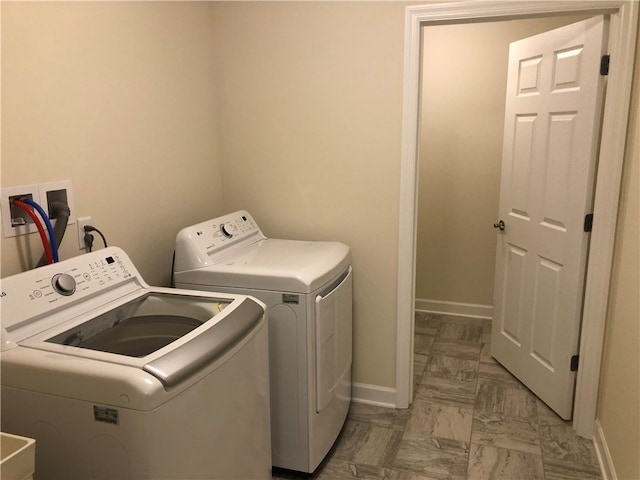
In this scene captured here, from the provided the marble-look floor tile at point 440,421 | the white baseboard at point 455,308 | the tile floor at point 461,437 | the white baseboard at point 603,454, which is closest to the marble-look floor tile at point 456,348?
the tile floor at point 461,437

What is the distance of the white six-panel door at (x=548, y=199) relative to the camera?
2.37 m

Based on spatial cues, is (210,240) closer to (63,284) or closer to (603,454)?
(63,284)

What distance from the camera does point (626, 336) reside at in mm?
2047

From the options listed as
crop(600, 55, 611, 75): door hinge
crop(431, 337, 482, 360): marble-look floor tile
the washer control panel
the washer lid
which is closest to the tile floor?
crop(431, 337, 482, 360): marble-look floor tile

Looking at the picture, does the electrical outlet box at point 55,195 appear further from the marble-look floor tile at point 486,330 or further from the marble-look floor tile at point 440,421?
the marble-look floor tile at point 486,330

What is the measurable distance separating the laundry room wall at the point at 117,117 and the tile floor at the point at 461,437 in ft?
4.11

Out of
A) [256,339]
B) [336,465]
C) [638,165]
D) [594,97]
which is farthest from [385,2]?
[336,465]

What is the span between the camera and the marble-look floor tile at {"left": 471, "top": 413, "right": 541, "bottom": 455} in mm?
2422

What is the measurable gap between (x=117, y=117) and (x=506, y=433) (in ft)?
7.61

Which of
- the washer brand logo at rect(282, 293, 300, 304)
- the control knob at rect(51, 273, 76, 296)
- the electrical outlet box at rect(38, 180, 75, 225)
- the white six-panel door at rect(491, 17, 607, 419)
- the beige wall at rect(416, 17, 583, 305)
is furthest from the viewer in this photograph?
the beige wall at rect(416, 17, 583, 305)

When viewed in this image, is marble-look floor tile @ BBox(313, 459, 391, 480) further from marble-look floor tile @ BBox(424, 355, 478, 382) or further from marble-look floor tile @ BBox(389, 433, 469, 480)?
marble-look floor tile @ BBox(424, 355, 478, 382)

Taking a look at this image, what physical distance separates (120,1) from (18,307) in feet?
4.15

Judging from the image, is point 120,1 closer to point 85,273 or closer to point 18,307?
point 85,273

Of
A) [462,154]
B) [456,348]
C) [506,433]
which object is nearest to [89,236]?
[506,433]
